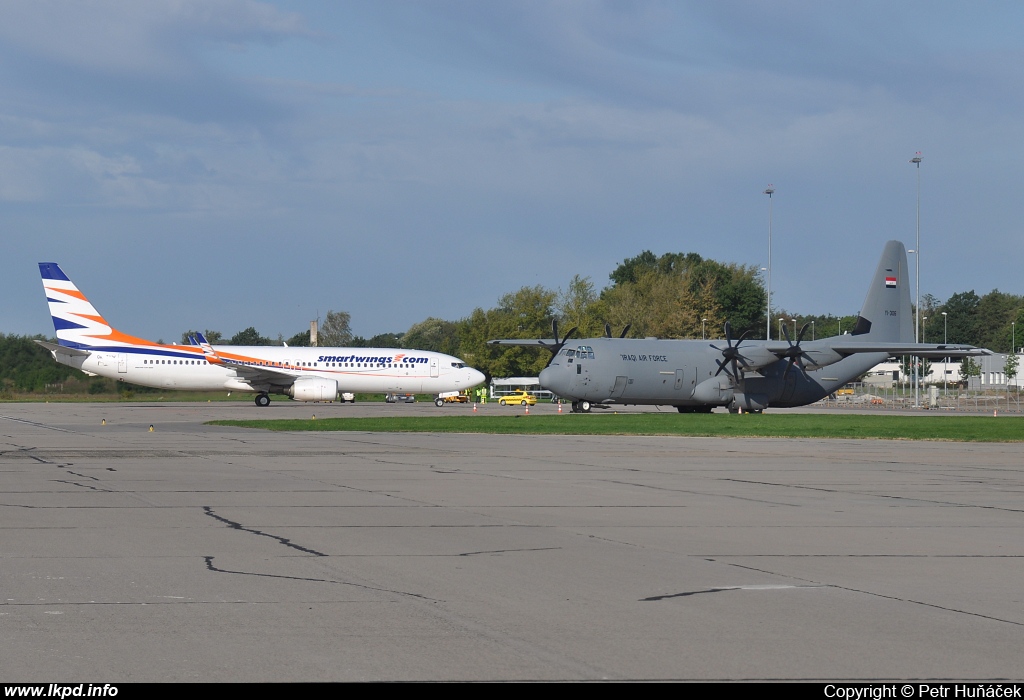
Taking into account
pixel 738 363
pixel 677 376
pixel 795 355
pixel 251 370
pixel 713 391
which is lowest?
pixel 713 391

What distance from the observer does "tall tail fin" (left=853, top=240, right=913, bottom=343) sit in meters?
54.9

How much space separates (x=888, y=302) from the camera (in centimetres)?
5522

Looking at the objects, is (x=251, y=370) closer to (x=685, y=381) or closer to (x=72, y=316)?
(x=72, y=316)

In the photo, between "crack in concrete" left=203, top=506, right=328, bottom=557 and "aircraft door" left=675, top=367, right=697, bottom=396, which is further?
"aircraft door" left=675, top=367, right=697, bottom=396

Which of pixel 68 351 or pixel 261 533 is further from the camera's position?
pixel 68 351

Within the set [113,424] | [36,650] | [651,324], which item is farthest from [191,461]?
[651,324]

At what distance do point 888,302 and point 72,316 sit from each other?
4611 cm

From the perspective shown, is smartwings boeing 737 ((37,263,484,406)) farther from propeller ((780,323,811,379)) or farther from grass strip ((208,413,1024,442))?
grass strip ((208,413,1024,442))

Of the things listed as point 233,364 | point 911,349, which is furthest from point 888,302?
point 233,364

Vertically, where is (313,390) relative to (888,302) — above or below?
below

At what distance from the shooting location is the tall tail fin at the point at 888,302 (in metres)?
54.9

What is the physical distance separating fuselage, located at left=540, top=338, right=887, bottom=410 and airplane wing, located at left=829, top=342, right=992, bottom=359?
92 centimetres

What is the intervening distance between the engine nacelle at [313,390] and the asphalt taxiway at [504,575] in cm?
4423

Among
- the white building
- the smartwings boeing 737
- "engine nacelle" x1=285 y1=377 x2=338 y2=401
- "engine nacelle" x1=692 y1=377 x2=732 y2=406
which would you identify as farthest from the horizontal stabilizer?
the white building
